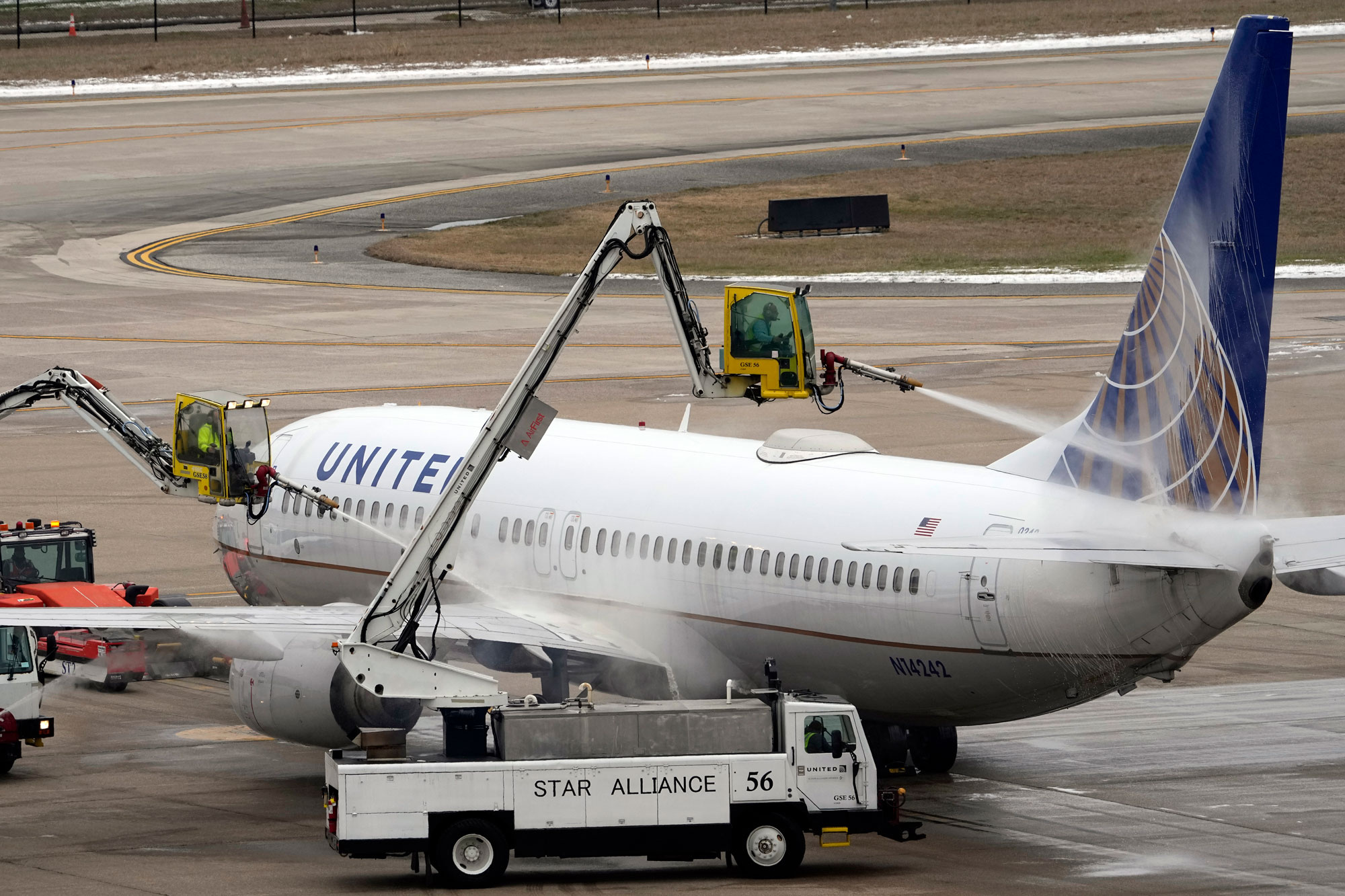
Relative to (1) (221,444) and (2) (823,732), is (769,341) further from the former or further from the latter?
(1) (221,444)

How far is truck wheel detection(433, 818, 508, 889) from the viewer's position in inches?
949

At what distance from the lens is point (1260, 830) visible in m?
26.7

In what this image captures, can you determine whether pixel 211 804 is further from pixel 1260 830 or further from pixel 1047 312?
pixel 1047 312

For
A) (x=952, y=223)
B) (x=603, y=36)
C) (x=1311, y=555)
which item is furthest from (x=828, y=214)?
(x=1311, y=555)

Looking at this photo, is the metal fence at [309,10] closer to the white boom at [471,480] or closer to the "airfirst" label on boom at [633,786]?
the white boom at [471,480]

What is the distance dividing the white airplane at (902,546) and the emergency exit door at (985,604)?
0.02m

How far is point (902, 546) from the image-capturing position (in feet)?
78.0

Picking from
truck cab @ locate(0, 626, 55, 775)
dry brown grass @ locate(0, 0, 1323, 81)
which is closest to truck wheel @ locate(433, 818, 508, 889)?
truck cab @ locate(0, 626, 55, 775)

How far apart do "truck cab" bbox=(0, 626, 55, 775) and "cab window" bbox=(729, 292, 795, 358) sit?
38.7 feet

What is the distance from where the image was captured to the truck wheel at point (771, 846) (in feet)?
80.5

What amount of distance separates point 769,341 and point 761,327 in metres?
0.19

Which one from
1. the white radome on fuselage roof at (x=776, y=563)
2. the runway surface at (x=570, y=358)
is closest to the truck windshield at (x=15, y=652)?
the runway surface at (x=570, y=358)

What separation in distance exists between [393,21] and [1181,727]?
450ft

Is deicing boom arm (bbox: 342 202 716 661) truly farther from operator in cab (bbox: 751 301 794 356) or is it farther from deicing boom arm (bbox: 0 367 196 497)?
deicing boom arm (bbox: 0 367 196 497)
